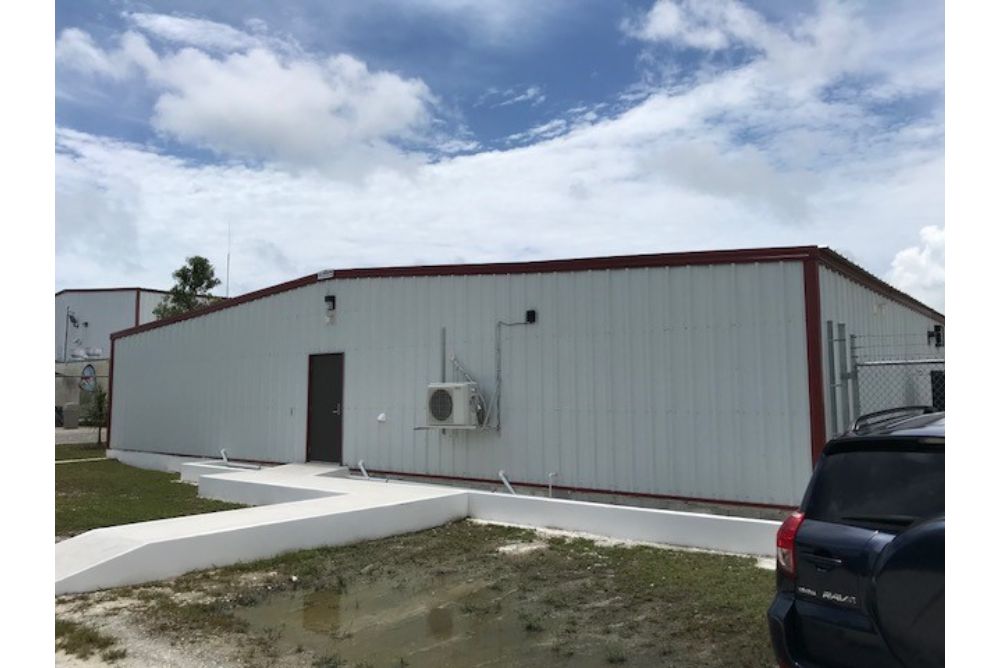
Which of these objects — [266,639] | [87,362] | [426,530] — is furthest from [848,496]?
[87,362]

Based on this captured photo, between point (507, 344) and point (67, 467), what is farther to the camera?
point (67, 467)

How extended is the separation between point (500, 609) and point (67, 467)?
48.9 feet

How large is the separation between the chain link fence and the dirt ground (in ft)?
6.41

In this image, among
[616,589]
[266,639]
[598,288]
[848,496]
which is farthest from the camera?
[598,288]

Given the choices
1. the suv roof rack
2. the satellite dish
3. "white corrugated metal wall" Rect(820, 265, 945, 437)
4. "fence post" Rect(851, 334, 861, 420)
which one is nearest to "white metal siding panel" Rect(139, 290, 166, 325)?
the satellite dish

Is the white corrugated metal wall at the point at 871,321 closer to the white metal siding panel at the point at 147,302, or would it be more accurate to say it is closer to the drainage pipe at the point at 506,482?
the drainage pipe at the point at 506,482

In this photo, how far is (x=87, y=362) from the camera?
3781cm

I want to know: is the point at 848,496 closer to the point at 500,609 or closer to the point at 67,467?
the point at 500,609

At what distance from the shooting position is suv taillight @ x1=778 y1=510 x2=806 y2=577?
10.7 ft

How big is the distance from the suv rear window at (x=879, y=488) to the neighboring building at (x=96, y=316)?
41669mm

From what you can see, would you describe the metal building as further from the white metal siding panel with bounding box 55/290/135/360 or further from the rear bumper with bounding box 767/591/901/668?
the white metal siding panel with bounding box 55/290/135/360

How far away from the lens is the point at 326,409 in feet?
41.6

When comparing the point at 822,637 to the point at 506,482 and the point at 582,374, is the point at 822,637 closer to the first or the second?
the point at 582,374

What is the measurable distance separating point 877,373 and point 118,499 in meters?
11.9
